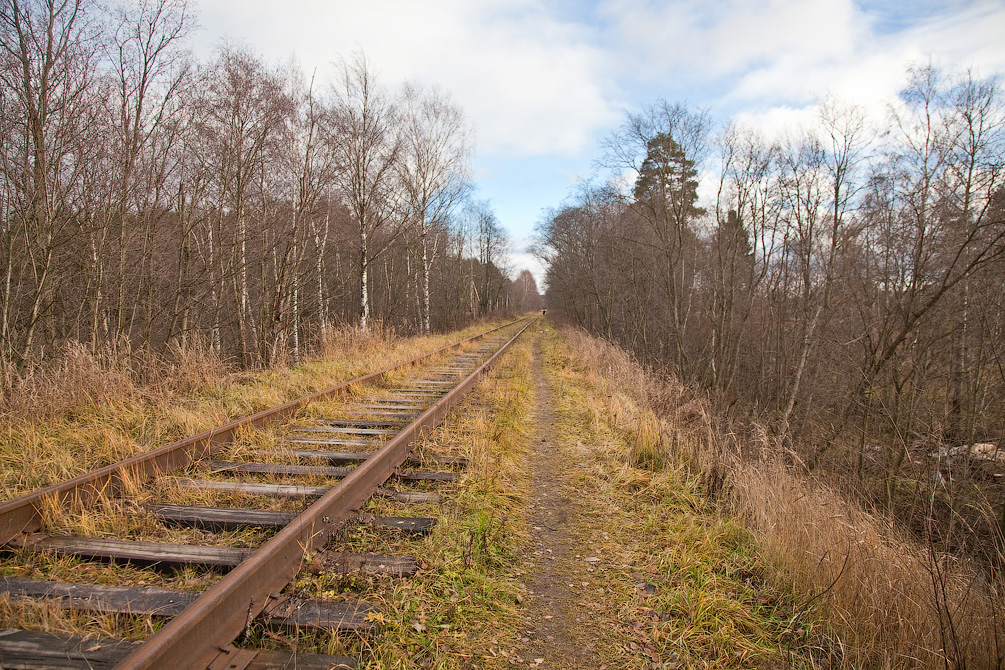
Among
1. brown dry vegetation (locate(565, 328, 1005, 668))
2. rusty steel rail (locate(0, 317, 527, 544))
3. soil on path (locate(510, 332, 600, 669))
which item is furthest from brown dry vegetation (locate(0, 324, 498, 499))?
brown dry vegetation (locate(565, 328, 1005, 668))

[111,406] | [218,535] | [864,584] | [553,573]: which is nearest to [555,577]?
[553,573]

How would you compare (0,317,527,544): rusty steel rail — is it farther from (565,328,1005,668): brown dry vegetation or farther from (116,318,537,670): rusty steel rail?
(565,328,1005,668): brown dry vegetation

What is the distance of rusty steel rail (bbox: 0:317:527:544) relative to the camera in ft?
9.52

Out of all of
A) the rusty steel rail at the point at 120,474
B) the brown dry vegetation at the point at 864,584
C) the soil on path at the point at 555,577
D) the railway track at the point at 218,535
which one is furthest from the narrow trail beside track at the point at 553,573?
the rusty steel rail at the point at 120,474

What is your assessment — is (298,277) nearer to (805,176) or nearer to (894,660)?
(894,660)

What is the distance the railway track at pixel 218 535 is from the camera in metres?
1.98

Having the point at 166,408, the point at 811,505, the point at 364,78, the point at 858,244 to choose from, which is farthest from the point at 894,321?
the point at 364,78

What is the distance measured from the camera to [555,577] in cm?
317

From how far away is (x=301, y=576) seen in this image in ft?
8.84

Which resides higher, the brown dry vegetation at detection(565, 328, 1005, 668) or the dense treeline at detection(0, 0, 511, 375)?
the dense treeline at detection(0, 0, 511, 375)

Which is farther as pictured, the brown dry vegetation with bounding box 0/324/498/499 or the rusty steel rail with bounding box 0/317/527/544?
the brown dry vegetation with bounding box 0/324/498/499

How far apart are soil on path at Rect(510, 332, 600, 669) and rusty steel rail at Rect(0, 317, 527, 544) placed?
3.01 metres

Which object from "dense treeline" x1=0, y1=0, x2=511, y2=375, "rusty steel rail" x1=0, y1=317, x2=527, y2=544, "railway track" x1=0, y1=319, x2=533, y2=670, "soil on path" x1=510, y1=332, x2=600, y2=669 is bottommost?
"soil on path" x1=510, y1=332, x2=600, y2=669

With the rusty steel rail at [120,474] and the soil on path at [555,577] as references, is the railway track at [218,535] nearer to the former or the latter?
the rusty steel rail at [120,474]
